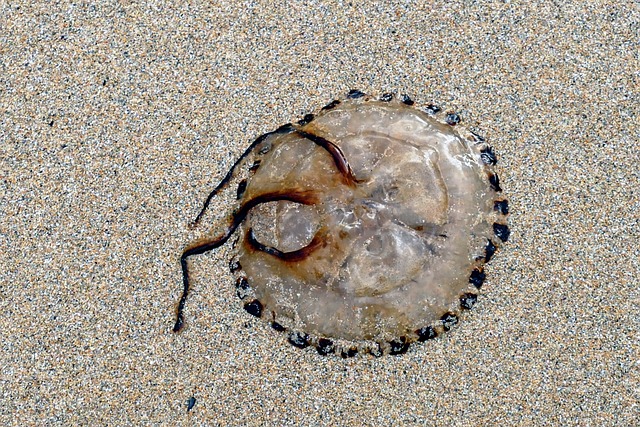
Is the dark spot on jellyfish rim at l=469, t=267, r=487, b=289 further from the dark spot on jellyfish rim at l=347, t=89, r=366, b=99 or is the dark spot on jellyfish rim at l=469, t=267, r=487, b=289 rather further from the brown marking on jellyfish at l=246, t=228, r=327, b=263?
the dark spot on jellyfish rim at l=347, t=89, r=366, b=99

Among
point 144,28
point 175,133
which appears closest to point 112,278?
point 175,133

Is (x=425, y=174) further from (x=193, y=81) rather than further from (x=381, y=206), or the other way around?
(x=193, y=81)

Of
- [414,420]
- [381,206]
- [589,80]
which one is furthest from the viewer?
[589,80]

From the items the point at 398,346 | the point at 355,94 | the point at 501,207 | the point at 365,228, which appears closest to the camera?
the point at 365,228

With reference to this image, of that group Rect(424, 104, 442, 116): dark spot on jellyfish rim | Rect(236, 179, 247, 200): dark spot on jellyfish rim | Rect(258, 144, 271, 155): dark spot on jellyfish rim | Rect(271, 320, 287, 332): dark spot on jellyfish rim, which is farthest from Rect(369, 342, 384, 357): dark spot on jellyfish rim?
Rect(424, 104, 442, 116): dark spot on jellyfish rim

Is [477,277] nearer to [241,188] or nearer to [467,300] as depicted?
[467,300]

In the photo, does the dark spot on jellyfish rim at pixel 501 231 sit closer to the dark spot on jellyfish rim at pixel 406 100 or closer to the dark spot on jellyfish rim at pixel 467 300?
the dark spot on jellyfish rim at pixel 467 300

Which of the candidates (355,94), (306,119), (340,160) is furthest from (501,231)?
(306,119)
